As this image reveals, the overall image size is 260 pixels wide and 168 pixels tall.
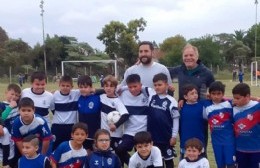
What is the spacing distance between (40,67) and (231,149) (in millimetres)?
60288

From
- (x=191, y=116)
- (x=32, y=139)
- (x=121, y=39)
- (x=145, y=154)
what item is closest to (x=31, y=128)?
(x=32, y=139)

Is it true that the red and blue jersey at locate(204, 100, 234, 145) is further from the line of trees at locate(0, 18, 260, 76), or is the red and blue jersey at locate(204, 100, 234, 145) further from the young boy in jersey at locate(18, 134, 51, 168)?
the line of trees at locate(0, 18, 260, 76)

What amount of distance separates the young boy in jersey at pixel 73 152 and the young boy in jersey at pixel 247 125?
2.10 m

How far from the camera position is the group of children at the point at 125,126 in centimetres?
659

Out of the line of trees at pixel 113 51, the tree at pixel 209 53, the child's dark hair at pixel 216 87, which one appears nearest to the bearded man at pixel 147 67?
the child's dark hair at pixel 216 87

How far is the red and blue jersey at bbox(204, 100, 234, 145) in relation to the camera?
671 cm

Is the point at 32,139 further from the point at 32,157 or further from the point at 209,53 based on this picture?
the point at 209,53

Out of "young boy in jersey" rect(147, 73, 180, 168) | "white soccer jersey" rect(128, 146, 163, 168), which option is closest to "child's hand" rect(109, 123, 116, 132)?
"young boy in jersey" rect(147, 73, 180, 168)

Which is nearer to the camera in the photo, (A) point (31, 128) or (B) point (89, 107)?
(A) point (31, 128)

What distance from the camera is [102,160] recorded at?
21.5 feet

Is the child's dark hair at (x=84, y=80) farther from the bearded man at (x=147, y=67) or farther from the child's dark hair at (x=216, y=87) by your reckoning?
the child's dark hair at (x=216, y=87)

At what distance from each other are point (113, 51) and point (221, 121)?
182ft

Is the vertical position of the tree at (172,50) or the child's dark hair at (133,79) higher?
the tree at (172,50)

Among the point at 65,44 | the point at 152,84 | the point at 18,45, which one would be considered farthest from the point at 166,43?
the point at 152,84
